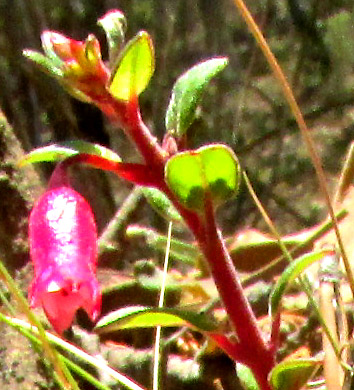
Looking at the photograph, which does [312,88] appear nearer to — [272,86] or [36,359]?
[272,86]

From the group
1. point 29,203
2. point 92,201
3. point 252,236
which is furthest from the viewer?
point 92,201

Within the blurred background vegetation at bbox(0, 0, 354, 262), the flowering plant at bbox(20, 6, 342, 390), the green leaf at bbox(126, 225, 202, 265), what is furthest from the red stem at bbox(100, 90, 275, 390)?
the blurred background vegetation at bbox(0, 0, 354, 262)

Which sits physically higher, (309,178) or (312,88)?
(312,88)

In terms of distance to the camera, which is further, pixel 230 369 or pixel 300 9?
pixel 300 9

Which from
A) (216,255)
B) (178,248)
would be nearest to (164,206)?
(216,255)

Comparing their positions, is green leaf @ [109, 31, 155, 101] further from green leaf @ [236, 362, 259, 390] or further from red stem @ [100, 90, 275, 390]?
green leaf @ [236, 362, 259, 390]

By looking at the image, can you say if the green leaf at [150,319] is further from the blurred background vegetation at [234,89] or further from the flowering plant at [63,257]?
the blurred background vegetation at [234,89]

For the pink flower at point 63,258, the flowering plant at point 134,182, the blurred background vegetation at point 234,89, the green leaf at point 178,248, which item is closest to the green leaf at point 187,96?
the flowering plant at point 134,182

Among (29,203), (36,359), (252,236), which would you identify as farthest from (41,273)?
(252,236)
